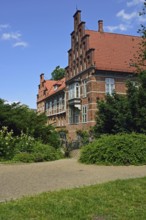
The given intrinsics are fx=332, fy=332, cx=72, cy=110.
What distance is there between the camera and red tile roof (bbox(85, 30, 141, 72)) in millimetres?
39606

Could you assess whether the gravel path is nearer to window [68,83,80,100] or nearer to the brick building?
the brick building

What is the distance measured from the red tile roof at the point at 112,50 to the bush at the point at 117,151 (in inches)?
1007

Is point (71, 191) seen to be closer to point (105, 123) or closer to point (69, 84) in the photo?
point (105, 123)

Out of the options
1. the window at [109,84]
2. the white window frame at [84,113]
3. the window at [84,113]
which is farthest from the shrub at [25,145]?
the window at [109,84]

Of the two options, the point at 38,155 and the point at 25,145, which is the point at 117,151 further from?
the point at 25,145

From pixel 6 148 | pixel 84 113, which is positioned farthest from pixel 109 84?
pixel 6 148

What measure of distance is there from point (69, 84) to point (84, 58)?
563 cm

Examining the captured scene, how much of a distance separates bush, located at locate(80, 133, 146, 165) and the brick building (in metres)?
23.9

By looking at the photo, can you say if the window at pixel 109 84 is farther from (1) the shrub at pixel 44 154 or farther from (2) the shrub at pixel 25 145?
(2) the shrub at pixel 25 145

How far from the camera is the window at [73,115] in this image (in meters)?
43.2

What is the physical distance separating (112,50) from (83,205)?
122 feet

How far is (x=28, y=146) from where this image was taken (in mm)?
16562

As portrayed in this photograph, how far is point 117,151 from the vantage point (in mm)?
13250

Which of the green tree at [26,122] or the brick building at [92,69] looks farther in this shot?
the brick building at [92,69]
